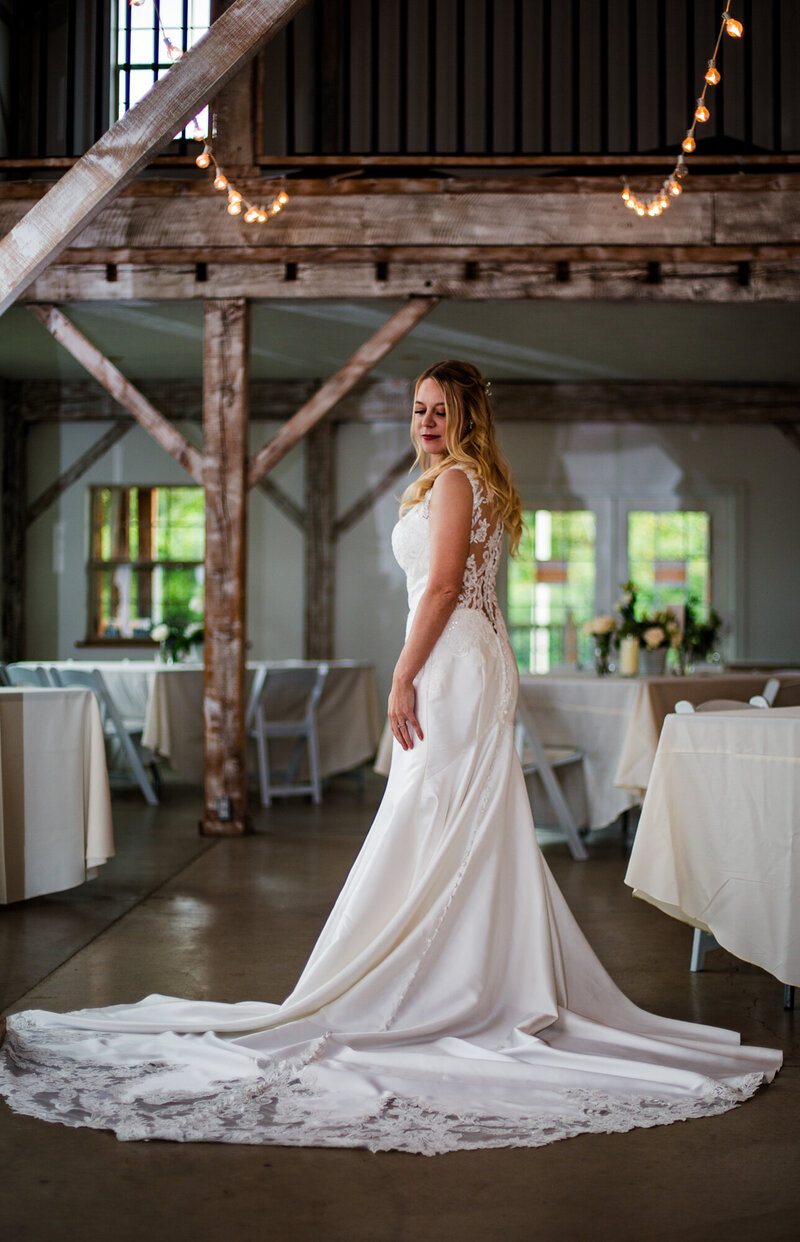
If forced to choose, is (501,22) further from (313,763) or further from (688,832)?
(688,832)

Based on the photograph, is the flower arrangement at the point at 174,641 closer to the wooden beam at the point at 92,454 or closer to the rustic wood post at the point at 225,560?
the rustic wood post at the point at 225,560

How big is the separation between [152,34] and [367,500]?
4.42 m

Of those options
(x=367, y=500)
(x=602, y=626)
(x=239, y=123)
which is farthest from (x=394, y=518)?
(x=239, y=123)

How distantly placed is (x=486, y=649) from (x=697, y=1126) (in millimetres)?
1114

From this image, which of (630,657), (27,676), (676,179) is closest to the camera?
(27,676)

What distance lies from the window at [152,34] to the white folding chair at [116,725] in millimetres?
2610

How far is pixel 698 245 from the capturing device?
603 cm

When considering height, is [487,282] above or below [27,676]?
above

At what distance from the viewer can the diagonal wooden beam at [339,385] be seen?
609 cm

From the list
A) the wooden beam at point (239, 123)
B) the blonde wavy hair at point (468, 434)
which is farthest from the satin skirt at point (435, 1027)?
the wooden beam at point (239, 123)

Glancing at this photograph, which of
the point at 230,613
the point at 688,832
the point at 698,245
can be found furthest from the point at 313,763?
the point at 688,832

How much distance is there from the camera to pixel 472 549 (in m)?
2.82

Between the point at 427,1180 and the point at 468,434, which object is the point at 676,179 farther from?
the point at 427,1180

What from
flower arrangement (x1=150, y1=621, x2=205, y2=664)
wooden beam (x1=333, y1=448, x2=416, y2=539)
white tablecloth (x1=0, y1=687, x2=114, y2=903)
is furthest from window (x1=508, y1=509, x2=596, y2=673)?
white tablecloth (x1=0, y1=687, x2=114, y2=903)
